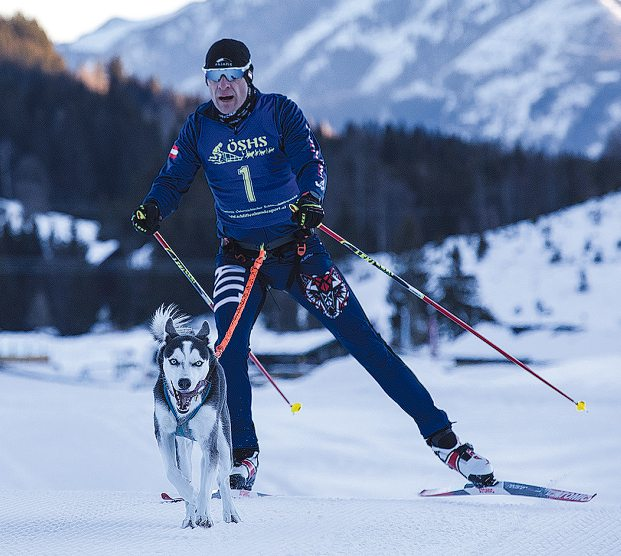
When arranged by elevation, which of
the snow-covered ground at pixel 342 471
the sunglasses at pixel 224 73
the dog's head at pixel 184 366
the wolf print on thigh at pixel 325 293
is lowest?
the snow-covered ground at pixel 342 471

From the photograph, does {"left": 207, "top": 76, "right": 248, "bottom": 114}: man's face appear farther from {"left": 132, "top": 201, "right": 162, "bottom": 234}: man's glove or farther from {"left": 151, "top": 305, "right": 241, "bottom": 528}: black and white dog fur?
{"left": 151, "top": 305, "right": 241, "bottom": 528}: black and white dog fur

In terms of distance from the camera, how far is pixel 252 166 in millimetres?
4863

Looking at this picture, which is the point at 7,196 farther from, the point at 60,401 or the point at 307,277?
the point at 307,277

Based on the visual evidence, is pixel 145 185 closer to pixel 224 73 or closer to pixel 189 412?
pixel 224 73

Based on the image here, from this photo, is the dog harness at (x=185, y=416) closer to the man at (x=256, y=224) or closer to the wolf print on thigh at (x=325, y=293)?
the man at (x=256, y=224)

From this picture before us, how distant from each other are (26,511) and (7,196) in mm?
89876

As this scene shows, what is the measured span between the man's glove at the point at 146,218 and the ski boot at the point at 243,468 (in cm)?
129

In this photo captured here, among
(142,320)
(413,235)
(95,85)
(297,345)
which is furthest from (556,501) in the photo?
(95,85)

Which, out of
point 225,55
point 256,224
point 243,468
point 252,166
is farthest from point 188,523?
point 225,55

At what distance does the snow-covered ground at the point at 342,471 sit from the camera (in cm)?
387

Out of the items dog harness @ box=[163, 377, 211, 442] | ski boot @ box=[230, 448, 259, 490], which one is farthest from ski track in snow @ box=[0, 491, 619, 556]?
dog harness @ box=[163, 377, 211, 442]

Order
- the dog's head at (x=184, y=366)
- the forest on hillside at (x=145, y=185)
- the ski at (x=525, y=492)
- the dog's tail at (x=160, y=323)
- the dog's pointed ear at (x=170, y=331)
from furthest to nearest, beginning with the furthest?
the forest on hillside at (x=145, y=185)
the ski at (x=525, y=492)
the dog's tail at (x=160, y=323)
the dog's pointed ear at (x=170, y=331)
the dog's head at (x=184, y=366)

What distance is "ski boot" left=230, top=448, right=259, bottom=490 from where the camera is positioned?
5.01 m

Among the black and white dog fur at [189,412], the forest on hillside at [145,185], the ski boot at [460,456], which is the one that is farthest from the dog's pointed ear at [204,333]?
the forest on hillside at [145,185]
